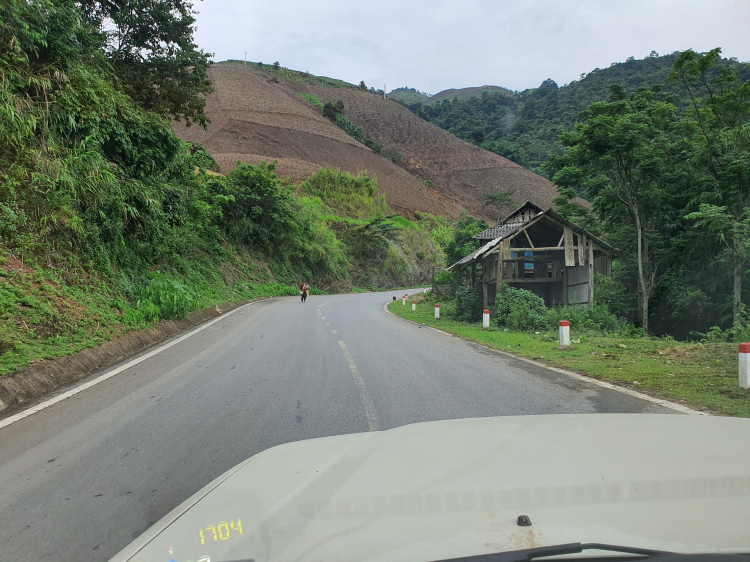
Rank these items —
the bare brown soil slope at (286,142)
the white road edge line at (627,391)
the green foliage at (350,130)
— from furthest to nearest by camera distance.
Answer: the green foliage at (350,130) < the bare brown soil slope at (286,142) < the white road edge line at (627,391)

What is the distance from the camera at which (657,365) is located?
29.0 feet

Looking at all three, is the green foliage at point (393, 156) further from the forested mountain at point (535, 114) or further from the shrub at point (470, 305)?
the shrub at point (470, 305)

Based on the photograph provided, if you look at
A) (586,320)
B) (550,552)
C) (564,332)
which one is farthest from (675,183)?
(550,552)

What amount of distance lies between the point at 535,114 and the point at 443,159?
30.8 metres

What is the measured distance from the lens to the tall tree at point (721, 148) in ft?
60.6

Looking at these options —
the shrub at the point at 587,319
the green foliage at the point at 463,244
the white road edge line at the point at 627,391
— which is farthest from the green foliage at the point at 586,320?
the green foliage at the point at 463,244

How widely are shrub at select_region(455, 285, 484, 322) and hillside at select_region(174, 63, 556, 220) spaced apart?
47.0 metres

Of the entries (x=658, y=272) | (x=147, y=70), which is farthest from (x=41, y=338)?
(x=658, y=272)

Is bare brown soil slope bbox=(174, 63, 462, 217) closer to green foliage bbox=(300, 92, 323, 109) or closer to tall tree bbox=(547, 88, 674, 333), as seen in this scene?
green foliage bbox=(300, 92, 323, 109)

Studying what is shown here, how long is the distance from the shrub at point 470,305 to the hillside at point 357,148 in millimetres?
47021

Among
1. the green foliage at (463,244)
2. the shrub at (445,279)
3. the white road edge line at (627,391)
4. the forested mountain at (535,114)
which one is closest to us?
the white road edge line at (627,391)

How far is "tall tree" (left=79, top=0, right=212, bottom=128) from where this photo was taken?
16188 mm

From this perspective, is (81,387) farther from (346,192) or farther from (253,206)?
(346,192)

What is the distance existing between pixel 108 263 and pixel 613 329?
732 inches
